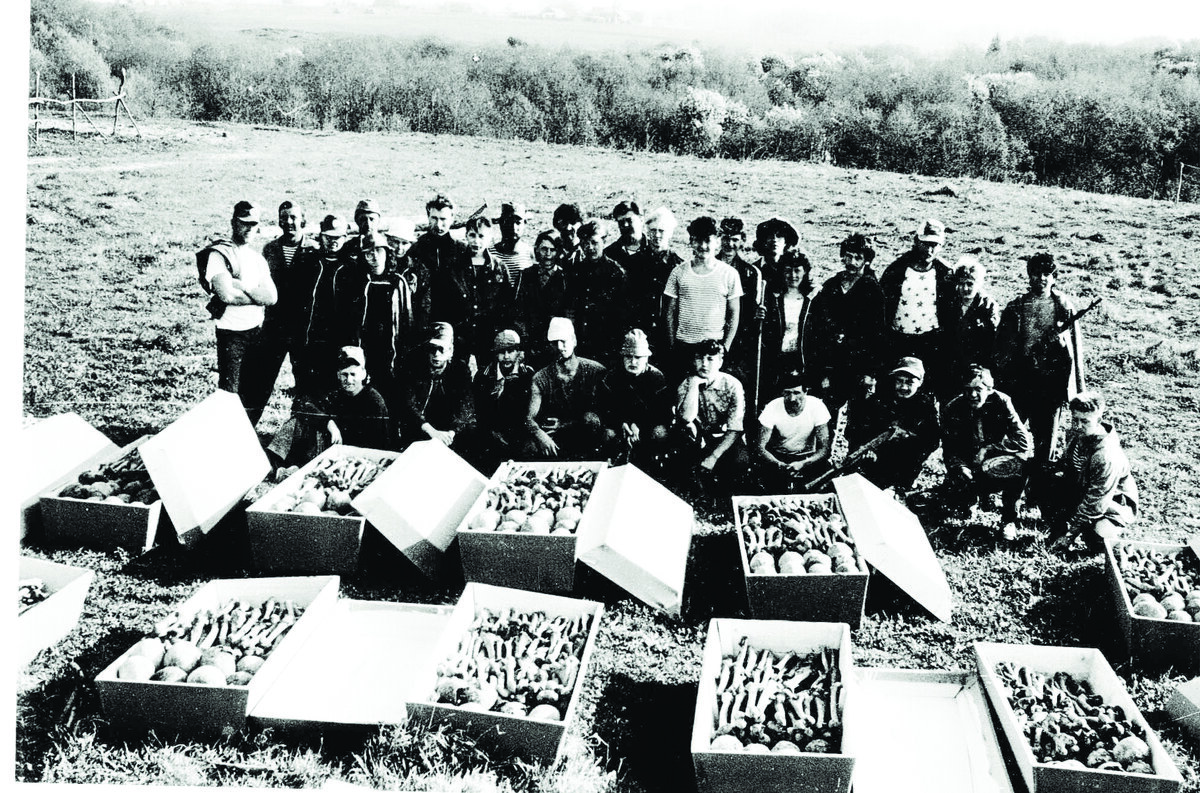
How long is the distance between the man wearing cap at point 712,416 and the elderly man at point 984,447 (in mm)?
1155

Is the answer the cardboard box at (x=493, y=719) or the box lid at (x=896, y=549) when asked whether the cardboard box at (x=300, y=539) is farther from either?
the box lid at (x=896, y=549)

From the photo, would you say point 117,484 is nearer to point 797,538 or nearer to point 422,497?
point 422,497

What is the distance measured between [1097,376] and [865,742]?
10.5 feet

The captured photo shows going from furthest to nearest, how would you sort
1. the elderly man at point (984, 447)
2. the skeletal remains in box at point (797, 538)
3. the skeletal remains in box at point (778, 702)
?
the elderly man at point (984, 447), the skeletal remains in box at point (797, 538), the skeletal remains in box at point (778, 702)

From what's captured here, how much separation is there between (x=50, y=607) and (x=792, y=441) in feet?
12.0

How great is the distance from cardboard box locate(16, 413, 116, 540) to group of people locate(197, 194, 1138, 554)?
2.66 ft

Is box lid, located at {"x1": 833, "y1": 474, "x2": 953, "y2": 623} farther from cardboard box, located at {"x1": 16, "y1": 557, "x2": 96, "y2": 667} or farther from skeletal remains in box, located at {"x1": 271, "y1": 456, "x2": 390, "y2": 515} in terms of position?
cardboard box, located at {"x1": 16, "y1": 557, "x2": 96, "y2": 667}

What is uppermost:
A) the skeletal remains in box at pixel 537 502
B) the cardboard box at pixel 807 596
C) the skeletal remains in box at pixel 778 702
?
the skeletal remains in box at pixel 537 502

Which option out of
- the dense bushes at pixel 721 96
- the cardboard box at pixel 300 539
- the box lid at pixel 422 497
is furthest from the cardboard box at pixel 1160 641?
the cardboard box at pixel 300 539

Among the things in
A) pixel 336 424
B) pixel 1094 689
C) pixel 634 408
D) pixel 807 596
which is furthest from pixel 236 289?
pixel 1094 689

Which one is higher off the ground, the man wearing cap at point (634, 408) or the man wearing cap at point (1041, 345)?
the man wearing cap at point (1041, 345)

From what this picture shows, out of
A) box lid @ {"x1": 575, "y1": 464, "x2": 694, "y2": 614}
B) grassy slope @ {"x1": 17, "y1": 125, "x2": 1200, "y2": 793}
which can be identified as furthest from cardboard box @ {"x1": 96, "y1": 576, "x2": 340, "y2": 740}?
box lid @ {"x1": 575, "y1": 464, "x2": 694, "y2": 614}

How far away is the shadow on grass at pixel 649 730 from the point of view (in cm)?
343

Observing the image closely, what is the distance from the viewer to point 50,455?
491 centimetres
